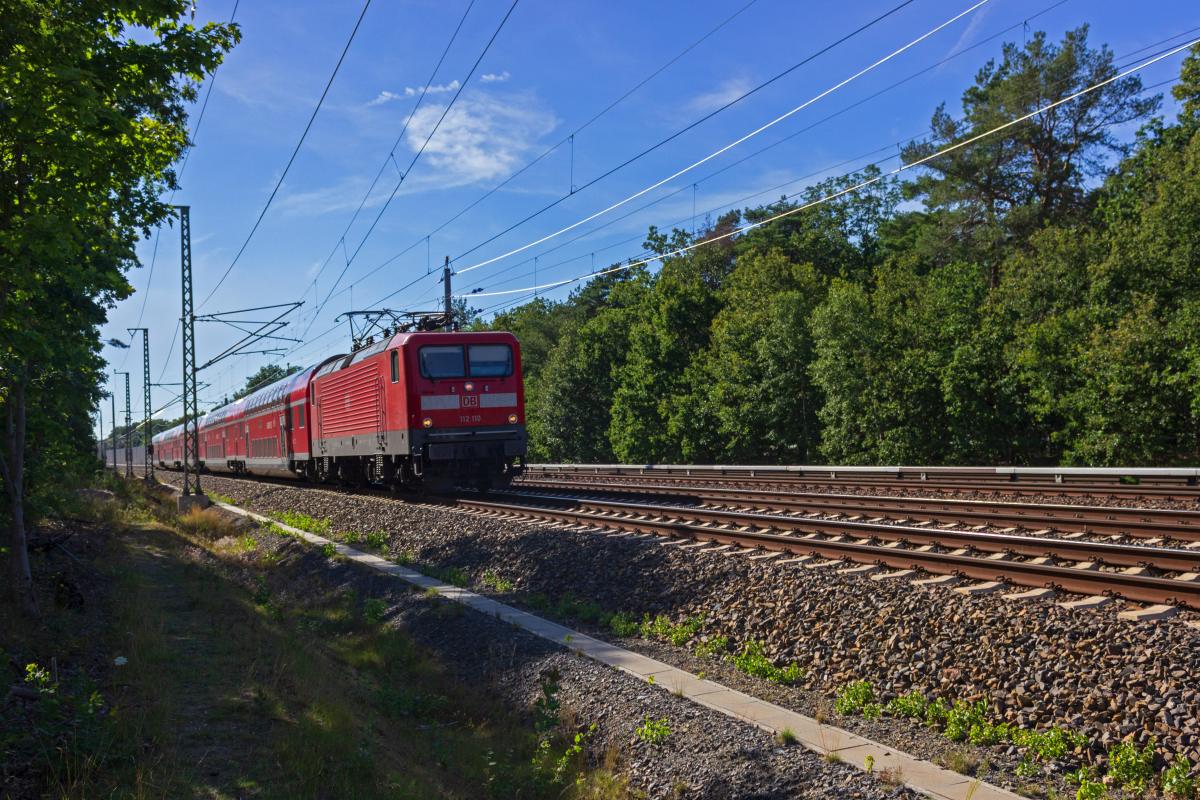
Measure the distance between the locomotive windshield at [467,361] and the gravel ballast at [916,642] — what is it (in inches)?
301

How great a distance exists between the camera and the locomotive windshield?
18.7m

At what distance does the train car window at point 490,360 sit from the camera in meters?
19.3

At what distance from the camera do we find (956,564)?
9.01 meters

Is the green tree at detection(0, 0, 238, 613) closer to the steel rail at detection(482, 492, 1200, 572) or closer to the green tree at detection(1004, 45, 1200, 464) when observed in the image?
the steel rail at detection(482, 492, 1200, 572)

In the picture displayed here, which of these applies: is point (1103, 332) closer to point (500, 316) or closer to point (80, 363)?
point (80, 363)

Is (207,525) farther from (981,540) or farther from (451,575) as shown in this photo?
(981,540)

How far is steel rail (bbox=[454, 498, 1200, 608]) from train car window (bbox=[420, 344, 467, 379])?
627cm

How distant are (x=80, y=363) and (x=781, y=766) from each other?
8.53 metres

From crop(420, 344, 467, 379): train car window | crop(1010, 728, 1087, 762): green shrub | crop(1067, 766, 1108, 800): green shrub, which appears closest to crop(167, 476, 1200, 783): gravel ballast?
crop(1010, 728, 1087, 762): green shrub

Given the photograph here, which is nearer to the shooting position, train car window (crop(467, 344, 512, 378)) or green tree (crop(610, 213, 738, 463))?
train car window (crop(467, 344, 512, 378))

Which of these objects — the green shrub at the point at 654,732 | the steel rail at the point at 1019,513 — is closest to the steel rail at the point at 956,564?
the steel rail at the point at 1019,513

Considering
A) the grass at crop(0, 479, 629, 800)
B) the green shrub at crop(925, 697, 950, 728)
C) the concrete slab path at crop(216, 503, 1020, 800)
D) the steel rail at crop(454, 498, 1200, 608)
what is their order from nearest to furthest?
1. the concrete slab path at crop(216, 503, 1020, 800)
2. the grass at crop(0, 479, 629, 800)
3. the green shrub at crop(925, 697, 950, 728)
4. the steel rail at crop(454, 498, 1200, 608)

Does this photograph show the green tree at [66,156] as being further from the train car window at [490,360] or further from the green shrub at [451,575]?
the train car window at [490,360]

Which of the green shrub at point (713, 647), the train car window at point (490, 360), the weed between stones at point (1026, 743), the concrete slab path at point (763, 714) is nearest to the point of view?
the weed between stones at point (1026, 743)
